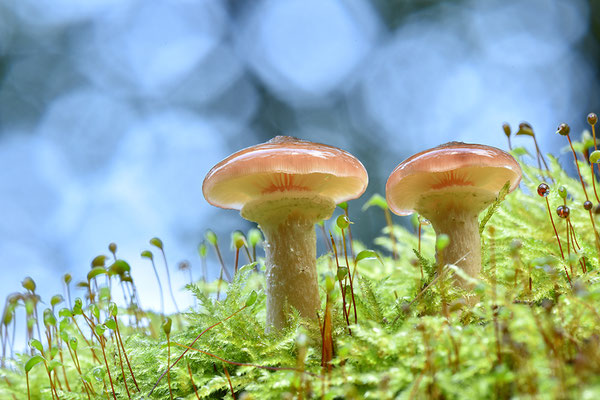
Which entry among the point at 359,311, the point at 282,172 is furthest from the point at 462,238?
the point at 282,172

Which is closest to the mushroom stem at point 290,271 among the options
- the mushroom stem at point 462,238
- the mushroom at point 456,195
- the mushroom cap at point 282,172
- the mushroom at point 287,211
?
the mushroom at point 287,211

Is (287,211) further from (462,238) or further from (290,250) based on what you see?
(462,238)

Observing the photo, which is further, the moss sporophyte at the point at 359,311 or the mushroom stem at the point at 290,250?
the mushroom stem at the point at 290,250

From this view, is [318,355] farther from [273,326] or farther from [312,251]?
[312,251]

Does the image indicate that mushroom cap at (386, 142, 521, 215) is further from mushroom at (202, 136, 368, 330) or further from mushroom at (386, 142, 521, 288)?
mushroom at (202, 136, 368, 330)

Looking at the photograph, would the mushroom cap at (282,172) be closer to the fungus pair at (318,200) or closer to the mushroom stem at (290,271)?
the fungus pair at (318,200)

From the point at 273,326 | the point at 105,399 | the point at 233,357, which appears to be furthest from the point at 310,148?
the point at 105,399

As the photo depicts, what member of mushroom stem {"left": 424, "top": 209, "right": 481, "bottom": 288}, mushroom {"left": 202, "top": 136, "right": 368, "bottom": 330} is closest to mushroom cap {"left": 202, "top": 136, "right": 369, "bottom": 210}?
mushroom {"left": 202, "top": 136, "right": 368, "bottom": 330}
